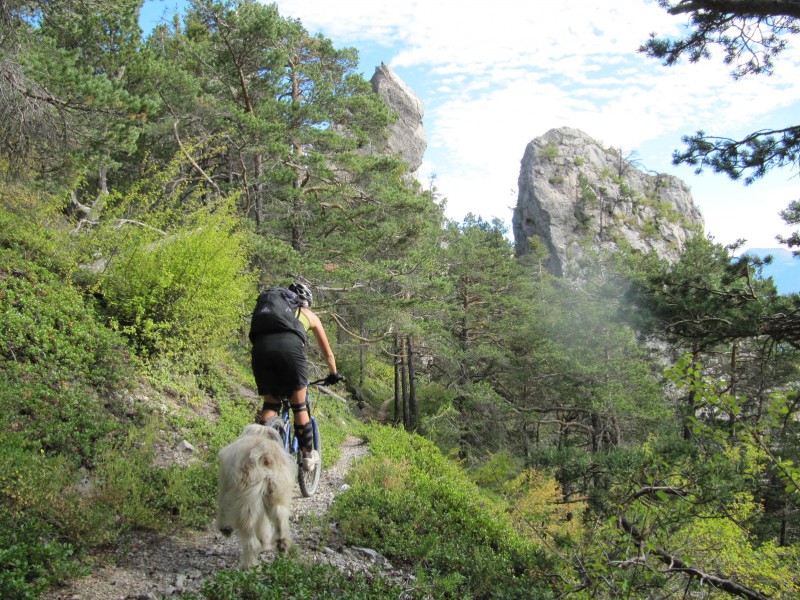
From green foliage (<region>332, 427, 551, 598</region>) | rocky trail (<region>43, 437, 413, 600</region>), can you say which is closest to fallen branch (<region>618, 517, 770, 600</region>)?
green foliage (<region>332, 427, 551, 598</region>)

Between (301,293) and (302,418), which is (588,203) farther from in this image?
(302,418)

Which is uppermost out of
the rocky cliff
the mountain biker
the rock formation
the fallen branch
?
the rock formation

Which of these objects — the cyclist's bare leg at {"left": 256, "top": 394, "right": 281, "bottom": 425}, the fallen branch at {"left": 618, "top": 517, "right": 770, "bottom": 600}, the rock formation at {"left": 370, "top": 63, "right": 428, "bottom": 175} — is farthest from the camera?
the rock formation at {"left": 370, "top": 63, "right": 428, "bottom": 175}

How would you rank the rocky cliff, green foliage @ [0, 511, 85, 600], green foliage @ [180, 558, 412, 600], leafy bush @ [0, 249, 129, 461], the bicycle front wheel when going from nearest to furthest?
green foliage @ [0, 511, 85, 600], green foliage @ [180, 558, 412, 600], leafy bush @ [0, 249, 129, 461], the bicycle front wheel, the rocky cliff

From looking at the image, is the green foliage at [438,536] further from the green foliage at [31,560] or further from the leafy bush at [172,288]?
the leafy bush at [172,288]

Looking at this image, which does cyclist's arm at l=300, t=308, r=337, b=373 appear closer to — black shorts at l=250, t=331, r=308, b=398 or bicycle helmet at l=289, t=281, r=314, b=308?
bicycle helmet at l=289, t=281, r=314, b=308

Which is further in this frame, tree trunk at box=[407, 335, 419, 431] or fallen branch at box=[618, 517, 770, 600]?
tree trunk at box=[407, 335, 419, 431]

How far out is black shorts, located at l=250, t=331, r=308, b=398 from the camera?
4266 millimetres

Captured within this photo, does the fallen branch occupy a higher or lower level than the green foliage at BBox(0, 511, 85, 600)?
lower

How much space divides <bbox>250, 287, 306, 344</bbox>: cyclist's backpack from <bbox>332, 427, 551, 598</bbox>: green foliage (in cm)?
207

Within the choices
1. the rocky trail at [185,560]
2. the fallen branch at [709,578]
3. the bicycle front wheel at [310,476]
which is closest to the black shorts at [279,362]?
the bicycle front wheel at [310,476]

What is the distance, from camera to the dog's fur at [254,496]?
336 cm

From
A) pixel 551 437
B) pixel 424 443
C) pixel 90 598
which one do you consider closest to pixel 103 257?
pixel 90 598

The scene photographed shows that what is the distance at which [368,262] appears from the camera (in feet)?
48.4
